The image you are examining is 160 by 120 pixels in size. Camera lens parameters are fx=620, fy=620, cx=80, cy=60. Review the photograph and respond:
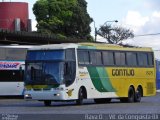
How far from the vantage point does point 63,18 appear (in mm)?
85500

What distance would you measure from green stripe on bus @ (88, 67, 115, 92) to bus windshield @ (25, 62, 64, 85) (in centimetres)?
246

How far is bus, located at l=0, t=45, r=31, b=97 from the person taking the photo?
43.9 m

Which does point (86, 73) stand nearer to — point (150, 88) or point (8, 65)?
point (150, 88)

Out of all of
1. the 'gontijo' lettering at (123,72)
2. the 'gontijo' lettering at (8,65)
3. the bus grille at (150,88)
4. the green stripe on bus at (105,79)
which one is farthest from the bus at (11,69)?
the green stripe on bus at (105,79)

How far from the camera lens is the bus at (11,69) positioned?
43.9m

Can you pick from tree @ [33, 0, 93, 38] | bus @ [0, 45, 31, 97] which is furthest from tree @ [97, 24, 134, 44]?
bus @ [0, 45, 31, 97]

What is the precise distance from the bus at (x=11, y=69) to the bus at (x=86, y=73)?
33.4ft

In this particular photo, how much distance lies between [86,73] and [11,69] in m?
13.4

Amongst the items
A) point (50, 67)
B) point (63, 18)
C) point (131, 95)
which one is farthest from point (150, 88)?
point (63, 18)

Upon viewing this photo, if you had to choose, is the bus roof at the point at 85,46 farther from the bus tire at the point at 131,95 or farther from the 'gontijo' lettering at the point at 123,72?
the bus tire at the point at 131,95

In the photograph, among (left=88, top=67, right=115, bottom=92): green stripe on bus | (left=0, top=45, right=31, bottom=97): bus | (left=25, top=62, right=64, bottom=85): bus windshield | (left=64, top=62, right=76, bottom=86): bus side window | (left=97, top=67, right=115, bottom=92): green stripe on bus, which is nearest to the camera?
(left=25, top=62, right=64, bottom=85): bus windshield

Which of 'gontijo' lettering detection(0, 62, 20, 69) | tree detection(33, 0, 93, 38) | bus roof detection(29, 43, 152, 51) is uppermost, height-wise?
tree detection(33, 0, 93, 38)

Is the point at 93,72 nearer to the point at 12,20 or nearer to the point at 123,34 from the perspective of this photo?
the point at 12,20

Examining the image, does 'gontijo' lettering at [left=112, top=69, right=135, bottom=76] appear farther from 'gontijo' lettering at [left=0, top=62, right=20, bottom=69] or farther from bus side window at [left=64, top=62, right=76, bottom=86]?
'gontijo' lettering at [left=0, top=62, right=20, bottom=69]
